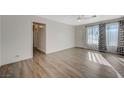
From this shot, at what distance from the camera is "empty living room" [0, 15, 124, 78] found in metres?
3.15

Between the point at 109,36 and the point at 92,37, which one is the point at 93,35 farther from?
the point at 109,36

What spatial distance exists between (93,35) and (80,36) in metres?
1.50

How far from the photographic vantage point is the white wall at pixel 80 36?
881cm

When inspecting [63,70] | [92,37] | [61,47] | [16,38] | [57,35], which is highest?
[57,35]

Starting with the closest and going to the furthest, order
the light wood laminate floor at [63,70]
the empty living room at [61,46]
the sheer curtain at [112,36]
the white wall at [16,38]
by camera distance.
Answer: the light wood laminate floor at [63,70], the empty living room at [61,46], the white wall at [16,38], the sheer curtain at [112,36]

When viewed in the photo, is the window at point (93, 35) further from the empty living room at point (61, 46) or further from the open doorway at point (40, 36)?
the open doorway at point (40, 36)

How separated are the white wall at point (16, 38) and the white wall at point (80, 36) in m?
5.10

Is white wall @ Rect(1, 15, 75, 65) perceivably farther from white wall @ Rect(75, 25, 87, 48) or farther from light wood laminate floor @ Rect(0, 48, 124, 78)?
white wall @ Rect(75, 25, 87, 48)

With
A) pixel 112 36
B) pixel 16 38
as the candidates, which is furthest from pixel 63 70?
pixel 112 36

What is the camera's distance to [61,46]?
25.1 ft

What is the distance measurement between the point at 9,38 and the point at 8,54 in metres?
0.61

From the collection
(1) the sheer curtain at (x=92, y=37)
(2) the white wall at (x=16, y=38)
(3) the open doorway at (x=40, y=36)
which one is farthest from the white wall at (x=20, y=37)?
(1) the sheer curtain at (x=92, y=37)
